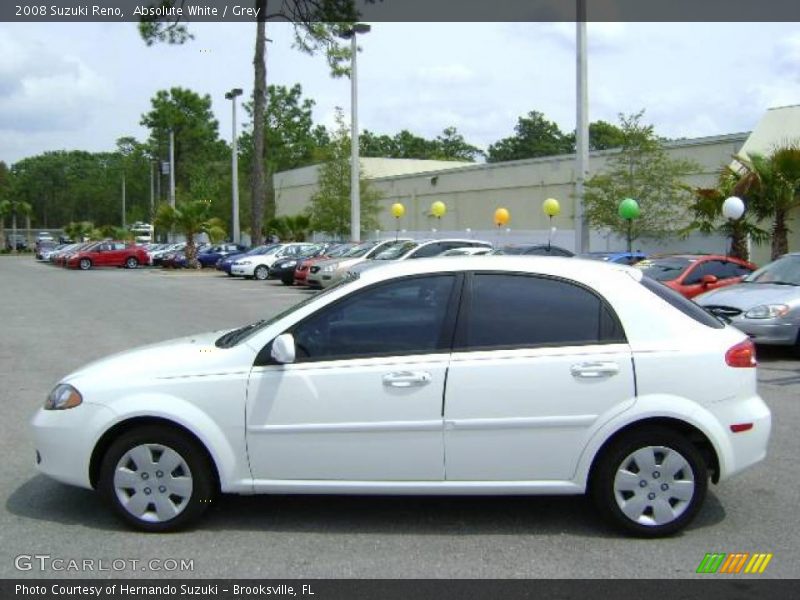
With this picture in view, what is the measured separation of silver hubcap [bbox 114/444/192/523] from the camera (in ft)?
16.0

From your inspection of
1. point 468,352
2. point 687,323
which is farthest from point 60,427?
point 687,323

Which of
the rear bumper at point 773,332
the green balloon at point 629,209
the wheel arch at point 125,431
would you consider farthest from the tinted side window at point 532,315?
the green balloon at point 629,209

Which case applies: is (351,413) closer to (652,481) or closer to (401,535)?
(401,535)

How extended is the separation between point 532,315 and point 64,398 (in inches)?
109

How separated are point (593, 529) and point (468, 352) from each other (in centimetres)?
129

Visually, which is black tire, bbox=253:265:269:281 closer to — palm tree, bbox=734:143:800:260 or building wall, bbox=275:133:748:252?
building wall, bbox=275:133:748:252

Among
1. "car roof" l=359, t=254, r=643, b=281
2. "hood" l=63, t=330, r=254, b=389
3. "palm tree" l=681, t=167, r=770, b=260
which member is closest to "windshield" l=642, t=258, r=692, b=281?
"palm tree" l=681, t=167, r=770, b=260

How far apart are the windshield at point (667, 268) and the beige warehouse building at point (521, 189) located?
1101cm

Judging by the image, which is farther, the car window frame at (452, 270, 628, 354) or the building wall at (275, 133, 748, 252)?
the building wall at (275, 133, 748, 252)

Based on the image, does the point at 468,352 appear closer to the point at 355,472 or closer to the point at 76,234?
the point at 355,472

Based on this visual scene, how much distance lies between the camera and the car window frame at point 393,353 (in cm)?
487

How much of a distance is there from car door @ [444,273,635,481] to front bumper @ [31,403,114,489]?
1987 millimetres

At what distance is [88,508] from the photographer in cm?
536

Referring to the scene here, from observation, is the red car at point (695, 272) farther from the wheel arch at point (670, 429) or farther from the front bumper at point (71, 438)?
the front bumper at point (71, 438)
